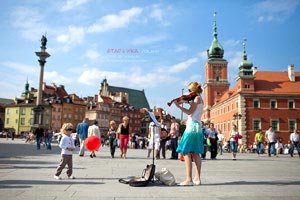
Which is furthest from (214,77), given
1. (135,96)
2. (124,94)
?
(135,96)

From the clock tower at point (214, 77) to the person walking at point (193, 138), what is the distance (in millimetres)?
82868

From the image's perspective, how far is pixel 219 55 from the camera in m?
98.9

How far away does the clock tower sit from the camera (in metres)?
92.2

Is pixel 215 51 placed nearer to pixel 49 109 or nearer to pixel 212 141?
pixel 49 109

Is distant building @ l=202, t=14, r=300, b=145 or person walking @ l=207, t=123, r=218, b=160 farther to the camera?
distant building @ l=202, t=14, r=300, b=145

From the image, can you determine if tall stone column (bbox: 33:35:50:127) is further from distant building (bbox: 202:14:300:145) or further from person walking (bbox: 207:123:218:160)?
person walking (bbox: 207:123:218:160)

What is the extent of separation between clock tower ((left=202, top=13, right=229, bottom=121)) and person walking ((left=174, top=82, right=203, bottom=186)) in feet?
272

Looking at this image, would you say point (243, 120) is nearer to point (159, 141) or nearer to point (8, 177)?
point (159, 141)

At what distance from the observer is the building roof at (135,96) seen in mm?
133875

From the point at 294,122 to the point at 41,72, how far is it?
45499 millimetres

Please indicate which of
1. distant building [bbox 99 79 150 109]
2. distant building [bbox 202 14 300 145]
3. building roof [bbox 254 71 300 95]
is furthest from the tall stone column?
distant building [bbox 99 79 150 109]

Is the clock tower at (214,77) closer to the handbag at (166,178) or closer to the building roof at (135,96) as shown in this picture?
the building roof at (135,96)

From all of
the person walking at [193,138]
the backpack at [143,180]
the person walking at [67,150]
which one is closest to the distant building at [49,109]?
the person walking at [67,150]

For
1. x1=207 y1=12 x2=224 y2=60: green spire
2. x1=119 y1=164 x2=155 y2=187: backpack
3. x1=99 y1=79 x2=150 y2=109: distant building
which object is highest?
x1=207 y1=12 x2=224 y2=60: green spire
